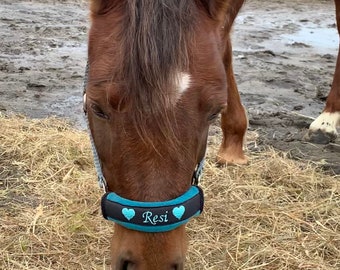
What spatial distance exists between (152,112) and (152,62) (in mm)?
152

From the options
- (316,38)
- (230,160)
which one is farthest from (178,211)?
(316,38)

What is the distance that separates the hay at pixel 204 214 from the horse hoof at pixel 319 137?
527 mm

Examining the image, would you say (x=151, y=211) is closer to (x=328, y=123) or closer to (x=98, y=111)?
(x=98, y=111)

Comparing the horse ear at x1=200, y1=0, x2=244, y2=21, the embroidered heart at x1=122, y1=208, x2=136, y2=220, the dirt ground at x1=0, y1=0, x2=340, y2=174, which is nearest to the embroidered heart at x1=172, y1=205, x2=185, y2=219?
the embroidered heart at x1=122, y1=208, x2=136, y2=220

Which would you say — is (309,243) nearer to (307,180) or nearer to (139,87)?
(307,180)

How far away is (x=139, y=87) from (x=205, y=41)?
0.31 metres

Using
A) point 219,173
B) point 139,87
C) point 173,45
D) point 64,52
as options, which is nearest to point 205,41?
point 173,45

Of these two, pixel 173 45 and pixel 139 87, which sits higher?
pixel 173 45

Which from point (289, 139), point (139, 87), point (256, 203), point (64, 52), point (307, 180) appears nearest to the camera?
point (139, 87)

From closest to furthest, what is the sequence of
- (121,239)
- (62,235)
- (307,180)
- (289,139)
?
(121,239) < (62,235) < (307,180) < (289,139)

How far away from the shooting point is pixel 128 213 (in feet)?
5.93

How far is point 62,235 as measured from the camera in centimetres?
309

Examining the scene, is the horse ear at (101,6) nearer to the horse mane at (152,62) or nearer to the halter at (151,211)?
the horse mane at (152,62)

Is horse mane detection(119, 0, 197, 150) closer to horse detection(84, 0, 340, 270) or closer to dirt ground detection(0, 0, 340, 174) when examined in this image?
horse detection(84, 0, 340, 270)
